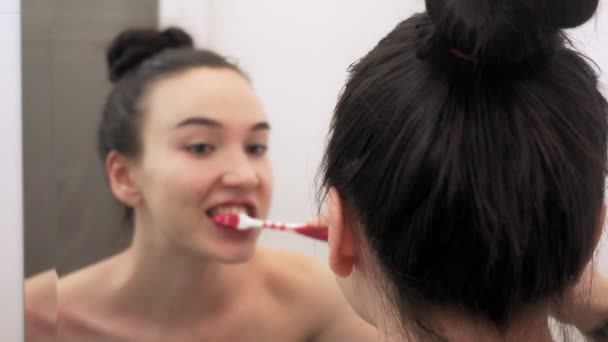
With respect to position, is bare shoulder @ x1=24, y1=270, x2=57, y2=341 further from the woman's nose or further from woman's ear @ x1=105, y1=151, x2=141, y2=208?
the woman's nose

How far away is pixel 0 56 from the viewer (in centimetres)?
85

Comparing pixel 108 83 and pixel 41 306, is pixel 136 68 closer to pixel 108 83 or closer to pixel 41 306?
pixel 108 83

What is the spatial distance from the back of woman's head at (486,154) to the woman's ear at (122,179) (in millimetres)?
379

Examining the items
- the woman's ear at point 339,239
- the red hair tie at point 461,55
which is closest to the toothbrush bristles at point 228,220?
the woman's ear at point 339,239

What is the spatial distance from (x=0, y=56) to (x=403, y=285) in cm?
67

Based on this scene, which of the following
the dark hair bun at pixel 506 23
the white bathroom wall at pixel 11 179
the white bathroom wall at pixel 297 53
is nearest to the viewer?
the dark hair bun at pixel 506 23

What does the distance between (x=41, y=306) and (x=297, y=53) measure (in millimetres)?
512

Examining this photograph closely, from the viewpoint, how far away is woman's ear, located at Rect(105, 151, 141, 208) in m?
0.73

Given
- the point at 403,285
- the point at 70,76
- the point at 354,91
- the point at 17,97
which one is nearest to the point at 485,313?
the point at 403,285

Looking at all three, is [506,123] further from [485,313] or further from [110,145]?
[110,145]

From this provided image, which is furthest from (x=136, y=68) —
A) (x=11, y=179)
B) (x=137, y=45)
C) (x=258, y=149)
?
(x=11, y=179)

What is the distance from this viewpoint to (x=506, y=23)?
39cm

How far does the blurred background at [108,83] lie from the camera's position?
2.20ft

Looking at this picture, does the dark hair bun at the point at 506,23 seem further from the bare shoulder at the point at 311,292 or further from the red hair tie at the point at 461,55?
the bare shoulder at the point at 311,292
